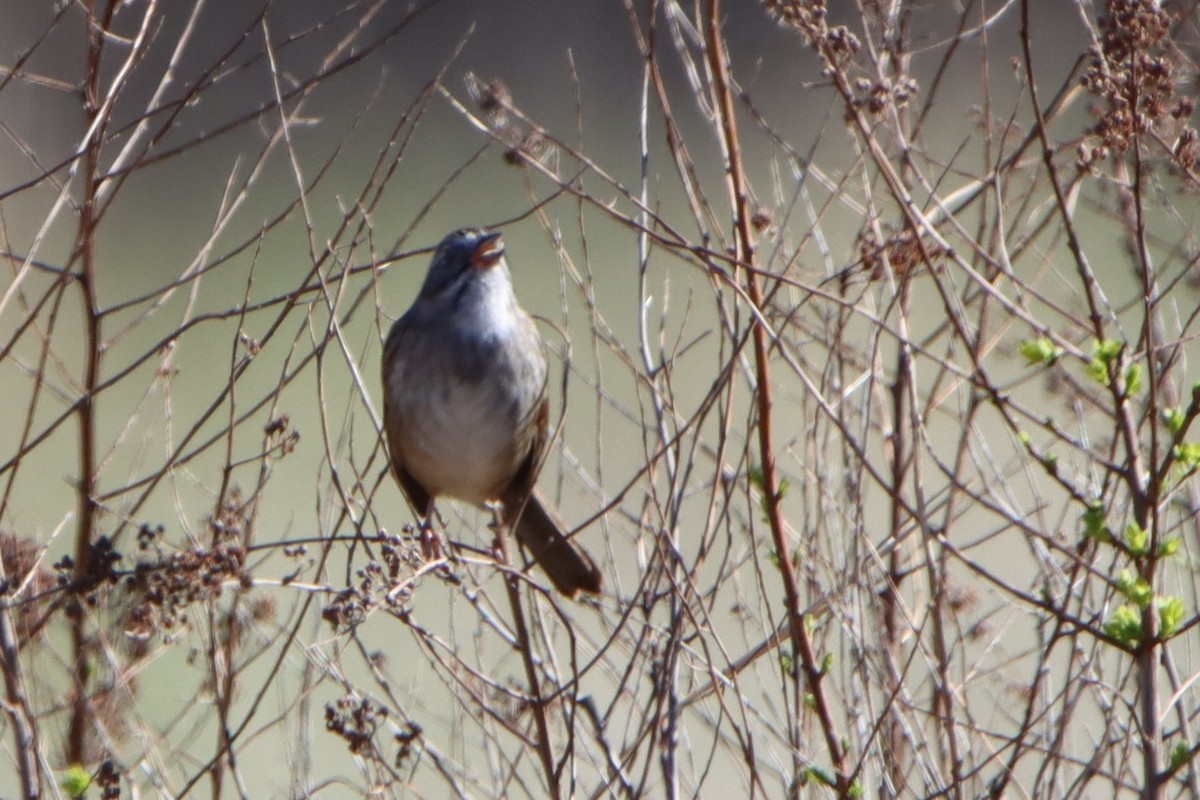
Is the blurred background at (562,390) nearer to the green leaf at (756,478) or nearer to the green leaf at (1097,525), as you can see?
the green leaf at (756,478)

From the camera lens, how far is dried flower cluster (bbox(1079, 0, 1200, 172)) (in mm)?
2793

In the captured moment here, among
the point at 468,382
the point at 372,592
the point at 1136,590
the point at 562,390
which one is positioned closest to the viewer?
the point at 1136,590

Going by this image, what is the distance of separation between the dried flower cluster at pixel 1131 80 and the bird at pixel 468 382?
99.1 inches

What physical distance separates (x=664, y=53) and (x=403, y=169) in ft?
6.84

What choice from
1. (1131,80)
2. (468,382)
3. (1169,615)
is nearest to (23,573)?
(468,382)

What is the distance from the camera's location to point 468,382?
536 cm

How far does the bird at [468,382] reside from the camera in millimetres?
5328

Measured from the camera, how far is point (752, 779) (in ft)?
9.52

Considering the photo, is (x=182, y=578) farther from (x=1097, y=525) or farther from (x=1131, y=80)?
(x=1131, y=80)

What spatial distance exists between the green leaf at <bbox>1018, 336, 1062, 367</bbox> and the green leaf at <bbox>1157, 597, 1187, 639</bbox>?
444 mm

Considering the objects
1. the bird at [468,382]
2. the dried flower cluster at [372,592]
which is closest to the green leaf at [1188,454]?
the dried flower cluster at [372,592]

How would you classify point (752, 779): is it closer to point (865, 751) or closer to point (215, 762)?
point (865, 751)

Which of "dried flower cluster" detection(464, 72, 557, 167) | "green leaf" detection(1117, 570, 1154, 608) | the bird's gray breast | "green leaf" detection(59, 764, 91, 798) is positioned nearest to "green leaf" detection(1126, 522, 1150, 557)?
"green leaf" detection(1117, 570, 1154, 608)

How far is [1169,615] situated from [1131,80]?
35.3 inches
